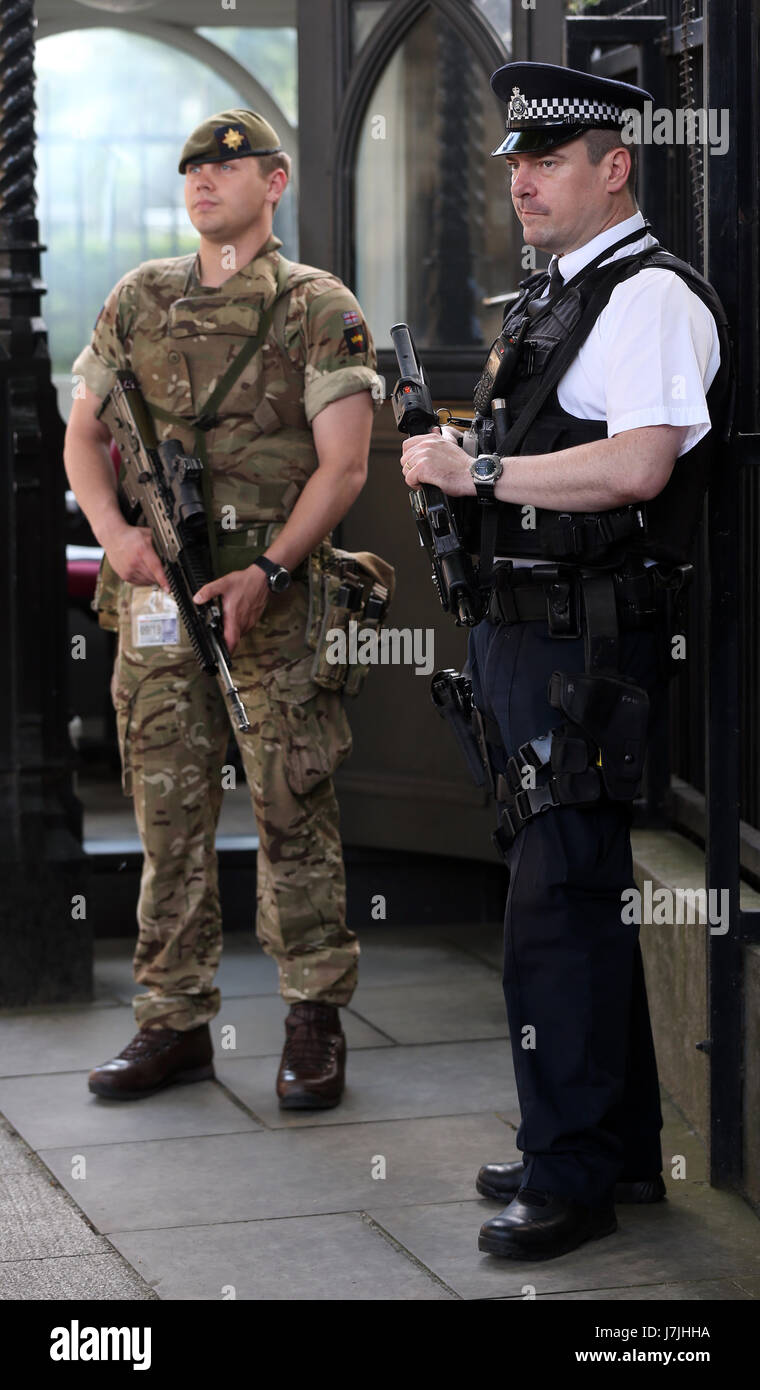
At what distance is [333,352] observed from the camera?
12.7 feet

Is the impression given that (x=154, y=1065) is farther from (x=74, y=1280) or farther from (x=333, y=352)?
(x=333, y=352)

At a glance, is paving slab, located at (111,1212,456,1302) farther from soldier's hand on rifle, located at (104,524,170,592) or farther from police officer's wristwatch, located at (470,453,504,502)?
soldier's hand on rifle, located at (104,524,170,592)

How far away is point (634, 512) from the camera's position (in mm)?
2975

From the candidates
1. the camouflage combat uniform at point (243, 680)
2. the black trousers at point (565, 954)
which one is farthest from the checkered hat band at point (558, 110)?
the camouflage combat uniform at point (243, 680)

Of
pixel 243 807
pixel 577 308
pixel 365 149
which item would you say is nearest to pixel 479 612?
pixel 577 308

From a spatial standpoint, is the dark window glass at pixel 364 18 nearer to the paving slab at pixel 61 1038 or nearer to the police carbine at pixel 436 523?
the police carbine at pixel 436 523

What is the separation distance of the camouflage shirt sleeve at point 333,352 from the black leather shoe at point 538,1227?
169 centimetres

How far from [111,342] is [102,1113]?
1654mm

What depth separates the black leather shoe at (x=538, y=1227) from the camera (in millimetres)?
3023

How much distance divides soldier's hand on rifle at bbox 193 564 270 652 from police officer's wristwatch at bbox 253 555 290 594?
0.01 meters

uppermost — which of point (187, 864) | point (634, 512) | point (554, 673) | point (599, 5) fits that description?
point (599, 5)

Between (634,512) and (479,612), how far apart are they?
14.0 inches

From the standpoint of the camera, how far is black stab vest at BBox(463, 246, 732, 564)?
9.80 ft
